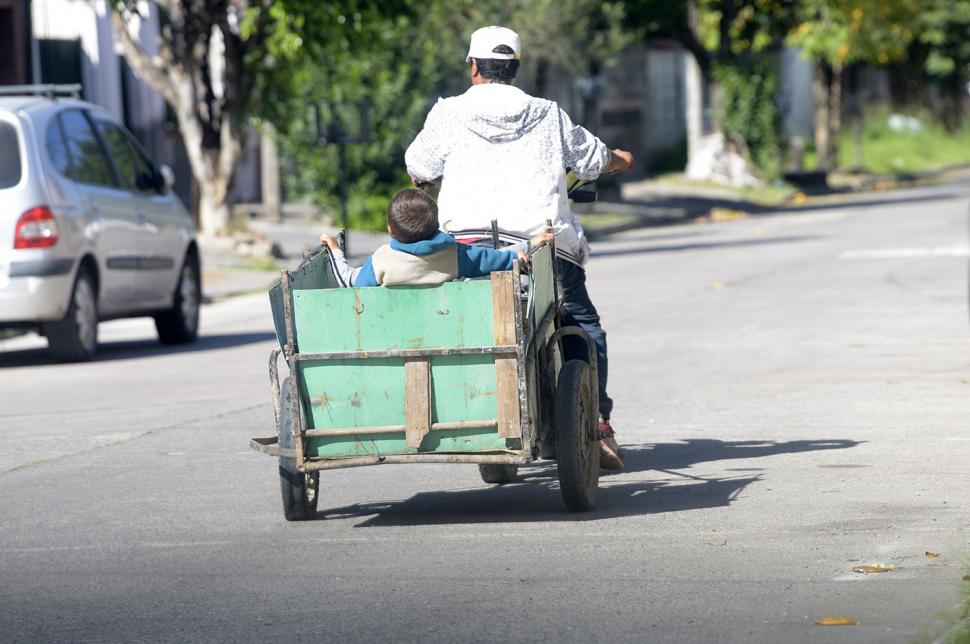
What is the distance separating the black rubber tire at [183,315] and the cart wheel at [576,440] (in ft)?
28.2

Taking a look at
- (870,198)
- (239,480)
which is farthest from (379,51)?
(239,480)

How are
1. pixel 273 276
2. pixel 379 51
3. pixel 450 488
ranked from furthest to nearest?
pixel 379 51 → pixel 273 276 → pixel 450 488

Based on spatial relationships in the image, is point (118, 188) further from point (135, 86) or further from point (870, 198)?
point (870, 198)

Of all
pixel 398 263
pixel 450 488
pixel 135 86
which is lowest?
pixel 450 488

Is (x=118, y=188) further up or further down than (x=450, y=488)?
further up

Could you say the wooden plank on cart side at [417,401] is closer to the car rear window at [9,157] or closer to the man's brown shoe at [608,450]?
the man's brown shoe at [608,450]

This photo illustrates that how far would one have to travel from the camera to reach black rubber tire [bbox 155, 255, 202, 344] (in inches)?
592

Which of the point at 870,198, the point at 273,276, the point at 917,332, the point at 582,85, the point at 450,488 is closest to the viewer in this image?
the point at 450,488

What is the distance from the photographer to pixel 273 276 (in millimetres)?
22594

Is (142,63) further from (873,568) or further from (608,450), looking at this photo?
(873,568)

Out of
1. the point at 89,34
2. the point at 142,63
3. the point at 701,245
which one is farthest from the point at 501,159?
the point at 89,34

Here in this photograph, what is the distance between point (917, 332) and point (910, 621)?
875 cm

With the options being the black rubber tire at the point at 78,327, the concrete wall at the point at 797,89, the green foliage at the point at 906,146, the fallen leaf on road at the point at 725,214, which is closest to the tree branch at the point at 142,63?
the black rubber tire at the point at 78,327

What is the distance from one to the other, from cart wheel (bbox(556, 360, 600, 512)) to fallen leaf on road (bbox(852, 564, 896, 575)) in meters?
1.22
